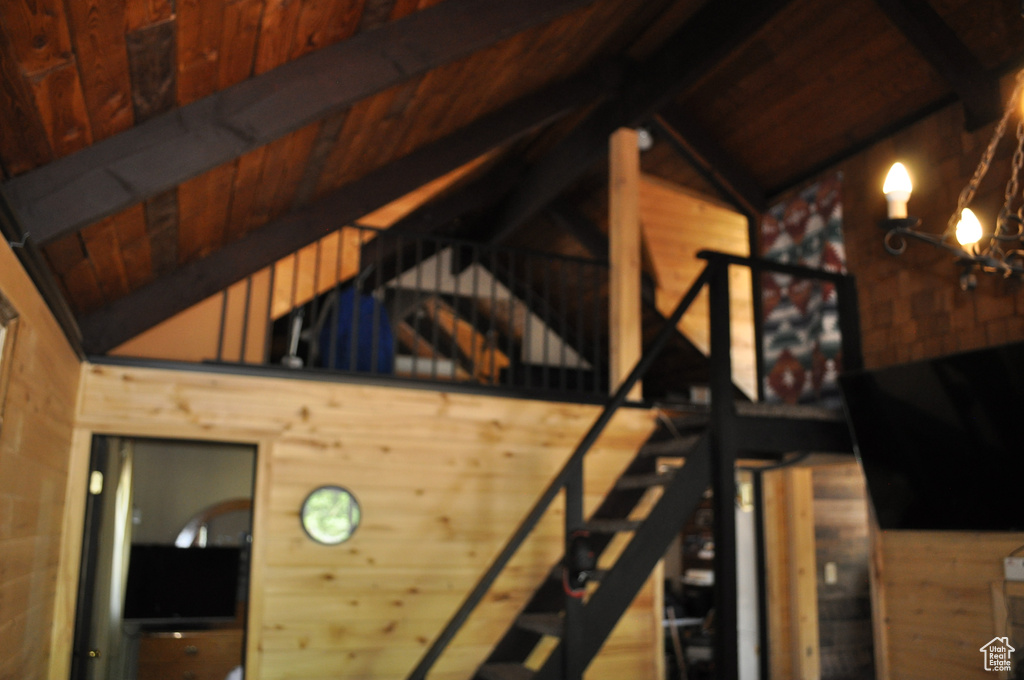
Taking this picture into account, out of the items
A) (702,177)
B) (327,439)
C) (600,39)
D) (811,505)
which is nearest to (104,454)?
(327,439)

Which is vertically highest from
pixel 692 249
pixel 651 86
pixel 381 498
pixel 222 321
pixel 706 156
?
pixel 651 86

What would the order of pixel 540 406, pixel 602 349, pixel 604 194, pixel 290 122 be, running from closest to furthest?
pixel 290 122 < pixel 540 406 < pixel 604 194 < pixel 602 349

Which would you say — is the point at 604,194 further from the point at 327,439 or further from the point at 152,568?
the point at 152,568

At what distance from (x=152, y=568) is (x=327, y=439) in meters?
1.34

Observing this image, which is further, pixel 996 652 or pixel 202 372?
pixel 202 372

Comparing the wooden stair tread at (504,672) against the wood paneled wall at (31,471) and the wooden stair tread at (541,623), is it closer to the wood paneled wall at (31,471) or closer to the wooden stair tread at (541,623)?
the wooden stair tread at (541,623)

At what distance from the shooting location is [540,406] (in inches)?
197

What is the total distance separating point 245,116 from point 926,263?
3.77 metres

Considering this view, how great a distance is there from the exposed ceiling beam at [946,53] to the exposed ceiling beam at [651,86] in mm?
607

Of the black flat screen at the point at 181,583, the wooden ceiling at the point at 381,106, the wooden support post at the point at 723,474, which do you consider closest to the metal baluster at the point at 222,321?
the wooden ceiling at the point at 381,106

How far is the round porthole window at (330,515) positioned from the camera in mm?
4320

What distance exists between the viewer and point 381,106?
3.88 meters

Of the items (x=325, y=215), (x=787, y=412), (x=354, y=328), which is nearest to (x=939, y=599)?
(x=787, y=412)

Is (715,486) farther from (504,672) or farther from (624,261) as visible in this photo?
(624,261)
